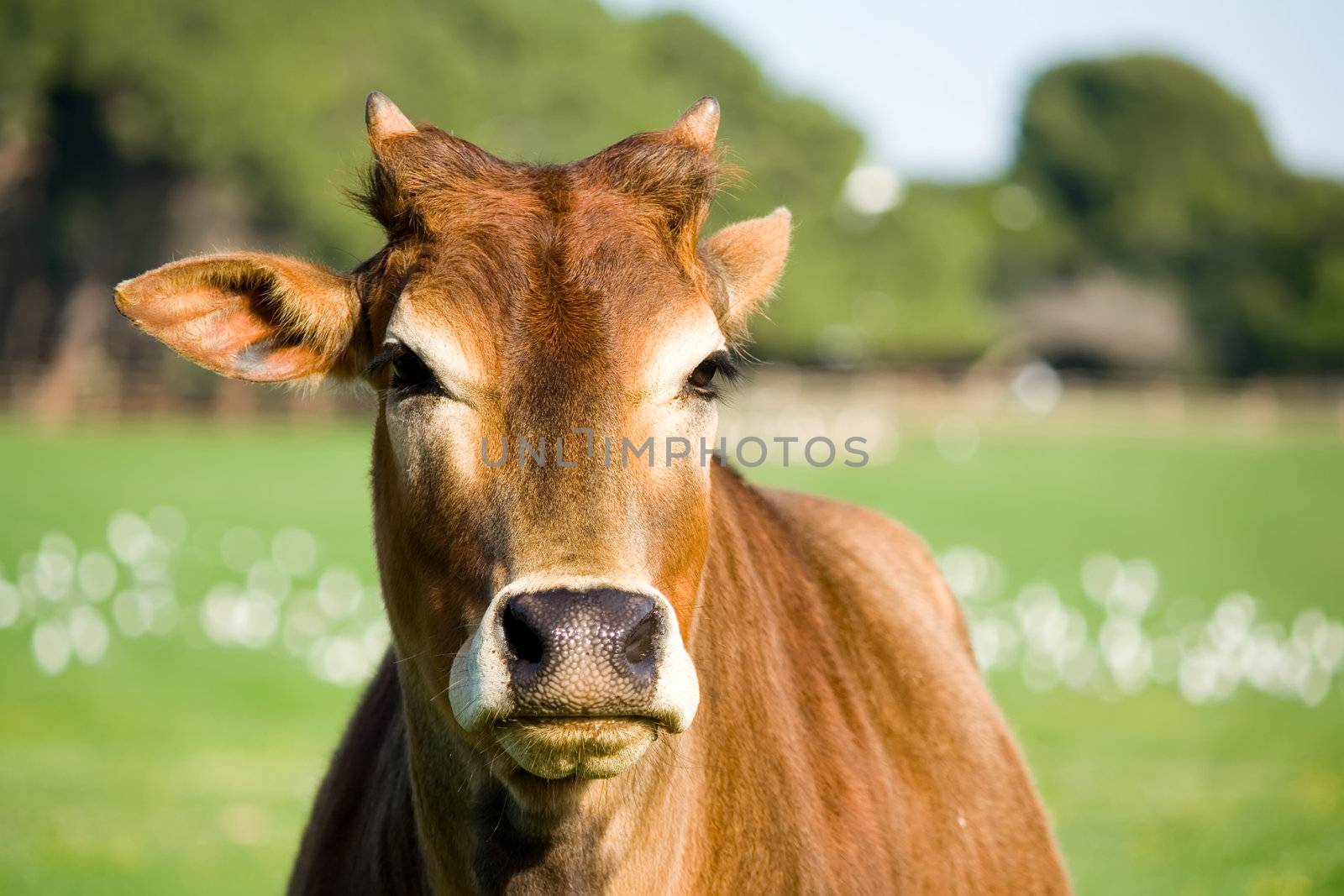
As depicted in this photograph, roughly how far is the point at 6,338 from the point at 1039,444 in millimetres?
38911

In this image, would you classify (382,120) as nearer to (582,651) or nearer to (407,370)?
(407,370)

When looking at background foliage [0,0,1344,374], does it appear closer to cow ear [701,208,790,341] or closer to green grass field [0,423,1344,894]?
green grass field [0,423,1344,894]

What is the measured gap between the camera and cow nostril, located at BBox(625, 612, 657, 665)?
2.72 m

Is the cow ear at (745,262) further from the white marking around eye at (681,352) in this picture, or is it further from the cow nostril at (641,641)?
the cow nostril at (641,641)

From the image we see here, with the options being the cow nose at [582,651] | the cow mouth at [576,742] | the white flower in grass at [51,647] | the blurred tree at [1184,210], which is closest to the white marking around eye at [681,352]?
the cow nose at [582,651]

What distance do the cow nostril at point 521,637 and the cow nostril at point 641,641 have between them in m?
0.18

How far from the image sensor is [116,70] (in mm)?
46219

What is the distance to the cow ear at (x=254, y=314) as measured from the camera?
3.59 meters

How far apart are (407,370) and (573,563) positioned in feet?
2.67

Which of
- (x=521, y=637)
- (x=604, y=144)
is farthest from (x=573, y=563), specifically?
(x=604, y=144)

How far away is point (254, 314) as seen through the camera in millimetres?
3781

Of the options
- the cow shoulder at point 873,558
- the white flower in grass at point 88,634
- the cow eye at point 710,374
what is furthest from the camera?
the white flower in grass at point 88,634

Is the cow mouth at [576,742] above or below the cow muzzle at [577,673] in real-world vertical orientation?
below

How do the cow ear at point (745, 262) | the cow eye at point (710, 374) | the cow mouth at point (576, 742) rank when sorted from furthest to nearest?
the cow ear at point (745, 262) → the cow eye at point (710, 374) → the cow mouth at point (576, 742)
